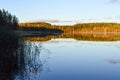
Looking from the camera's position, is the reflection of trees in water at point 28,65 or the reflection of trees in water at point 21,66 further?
the reflection of trees in water at point 28,65

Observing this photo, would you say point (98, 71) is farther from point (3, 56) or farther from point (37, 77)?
point (3, 56)

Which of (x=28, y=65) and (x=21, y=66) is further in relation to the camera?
(x=28, y=65)

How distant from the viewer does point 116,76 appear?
13.5 metres

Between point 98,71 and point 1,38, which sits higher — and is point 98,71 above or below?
below

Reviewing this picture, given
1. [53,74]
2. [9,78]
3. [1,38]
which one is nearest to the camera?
[9,78]

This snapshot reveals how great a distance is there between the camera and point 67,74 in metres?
13.8

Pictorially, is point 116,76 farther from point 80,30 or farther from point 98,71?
point 80,30

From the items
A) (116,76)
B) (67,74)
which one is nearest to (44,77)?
(67,74)

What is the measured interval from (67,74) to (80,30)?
186m

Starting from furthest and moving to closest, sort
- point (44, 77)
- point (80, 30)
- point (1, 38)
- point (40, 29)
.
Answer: point (80, 30) → point (40, 29) → point (1, 38) → point (44, 77)

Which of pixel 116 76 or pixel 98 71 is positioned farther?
pixel 98 71

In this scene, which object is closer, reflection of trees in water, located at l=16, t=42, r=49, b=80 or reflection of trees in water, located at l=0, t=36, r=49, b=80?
reflection of trees in water, located at l=0, t=36, r=49, b=80

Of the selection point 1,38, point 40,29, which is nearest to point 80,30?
point 40,29

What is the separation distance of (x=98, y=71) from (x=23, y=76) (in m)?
4.22
